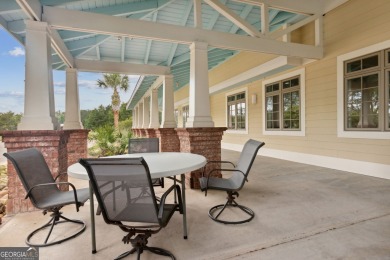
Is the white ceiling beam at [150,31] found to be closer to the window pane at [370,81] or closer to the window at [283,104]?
the window pane at [370,81]

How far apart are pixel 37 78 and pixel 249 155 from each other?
3298 mm

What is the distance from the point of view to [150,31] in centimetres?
412

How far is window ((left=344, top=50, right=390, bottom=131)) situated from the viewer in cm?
453

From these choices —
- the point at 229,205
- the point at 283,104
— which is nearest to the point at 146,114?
the point at 283,104

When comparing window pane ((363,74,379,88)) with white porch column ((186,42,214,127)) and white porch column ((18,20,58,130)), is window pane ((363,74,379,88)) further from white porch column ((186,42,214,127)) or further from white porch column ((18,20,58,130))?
white porch column ((18,20,58,130))

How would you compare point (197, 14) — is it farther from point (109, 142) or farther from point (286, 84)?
point (109, 142)

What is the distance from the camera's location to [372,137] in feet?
15.6

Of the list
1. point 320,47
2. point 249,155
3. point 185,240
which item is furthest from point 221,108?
point 185,240

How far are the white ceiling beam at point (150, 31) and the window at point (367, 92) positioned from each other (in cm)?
149

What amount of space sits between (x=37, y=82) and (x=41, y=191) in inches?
70.6

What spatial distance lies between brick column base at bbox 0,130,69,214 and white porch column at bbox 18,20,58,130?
170mm

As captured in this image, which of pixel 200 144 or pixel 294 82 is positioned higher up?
pixel 294 82

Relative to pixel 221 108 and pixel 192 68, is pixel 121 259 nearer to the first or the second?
pixel 192 68

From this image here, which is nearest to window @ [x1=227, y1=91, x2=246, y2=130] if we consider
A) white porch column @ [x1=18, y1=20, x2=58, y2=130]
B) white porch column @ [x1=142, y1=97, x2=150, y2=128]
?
white porch column @ [x1=142, y1=97, x2=150, y2=128]
